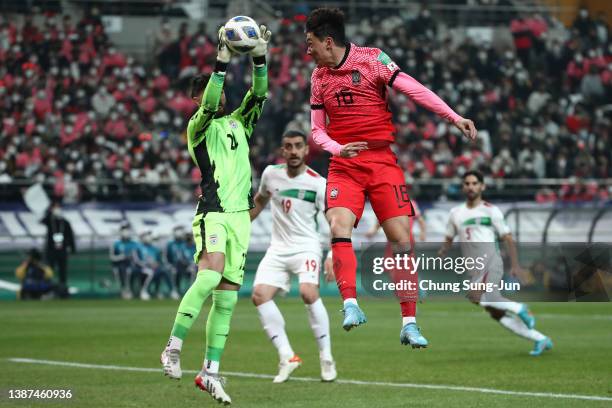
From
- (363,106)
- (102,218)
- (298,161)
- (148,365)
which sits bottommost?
(102,218)

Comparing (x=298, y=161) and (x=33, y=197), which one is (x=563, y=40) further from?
(x=298, y=161)

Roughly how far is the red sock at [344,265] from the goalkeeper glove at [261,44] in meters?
1.69

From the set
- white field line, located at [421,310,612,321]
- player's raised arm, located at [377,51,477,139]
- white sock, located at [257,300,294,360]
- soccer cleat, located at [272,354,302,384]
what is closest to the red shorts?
player's raised arm, located at [377,51,477,139]

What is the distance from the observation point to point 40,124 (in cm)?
2886

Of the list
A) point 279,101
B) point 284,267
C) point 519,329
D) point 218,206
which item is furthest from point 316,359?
point 279,101

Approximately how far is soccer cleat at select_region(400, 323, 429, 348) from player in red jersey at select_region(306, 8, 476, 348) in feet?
0.23

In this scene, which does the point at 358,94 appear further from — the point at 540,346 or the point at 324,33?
the point at 540,346

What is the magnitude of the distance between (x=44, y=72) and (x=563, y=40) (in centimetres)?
1576

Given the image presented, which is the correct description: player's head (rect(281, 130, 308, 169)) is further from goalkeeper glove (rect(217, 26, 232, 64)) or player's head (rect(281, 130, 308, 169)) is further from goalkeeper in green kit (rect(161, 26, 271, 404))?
goalkeeper glove (rect(217, 26, 232, 64))

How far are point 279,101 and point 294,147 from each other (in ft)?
59.6

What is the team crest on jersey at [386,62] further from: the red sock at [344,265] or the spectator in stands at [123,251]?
the spectator in stands at [123,251]

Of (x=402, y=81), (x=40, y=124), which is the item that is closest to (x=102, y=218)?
(x=40, y=124)

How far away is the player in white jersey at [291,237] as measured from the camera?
12375 mm

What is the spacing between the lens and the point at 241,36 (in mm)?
9117
